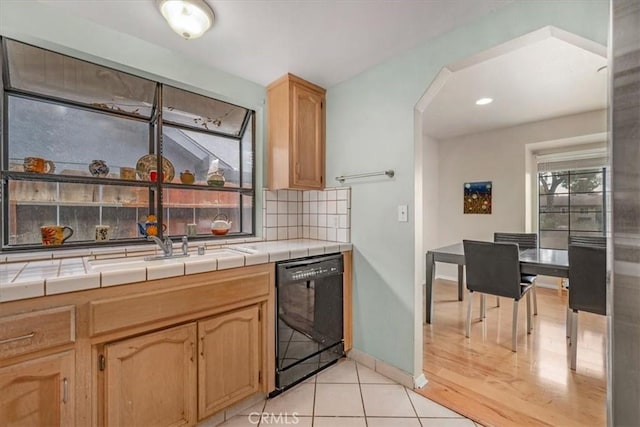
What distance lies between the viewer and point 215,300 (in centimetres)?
146

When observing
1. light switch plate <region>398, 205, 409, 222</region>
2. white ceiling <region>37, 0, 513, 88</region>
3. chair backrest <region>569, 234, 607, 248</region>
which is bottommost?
chair backrest <region>569, 234, 607, 248</region>

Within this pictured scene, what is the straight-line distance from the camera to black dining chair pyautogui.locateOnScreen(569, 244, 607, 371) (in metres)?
1.92

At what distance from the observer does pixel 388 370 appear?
77.2 inches

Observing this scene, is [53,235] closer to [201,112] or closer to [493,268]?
[201,112]

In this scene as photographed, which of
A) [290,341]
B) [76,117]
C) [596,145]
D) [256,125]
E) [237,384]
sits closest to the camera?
[237,384]

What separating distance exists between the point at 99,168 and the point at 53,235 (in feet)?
1.48

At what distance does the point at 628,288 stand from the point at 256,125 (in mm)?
2409

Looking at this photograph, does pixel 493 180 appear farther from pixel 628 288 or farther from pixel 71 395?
pixel 71 395

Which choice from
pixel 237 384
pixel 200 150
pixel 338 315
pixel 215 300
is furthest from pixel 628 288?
pixel 200 150

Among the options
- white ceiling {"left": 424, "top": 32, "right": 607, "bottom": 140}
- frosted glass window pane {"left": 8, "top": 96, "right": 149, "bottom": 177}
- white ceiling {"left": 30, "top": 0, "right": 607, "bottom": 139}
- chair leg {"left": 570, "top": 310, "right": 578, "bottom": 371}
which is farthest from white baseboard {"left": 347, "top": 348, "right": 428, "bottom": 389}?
frosted glass window pane {"left": 8, "top": 96, "right": 149, "bottom": 177}

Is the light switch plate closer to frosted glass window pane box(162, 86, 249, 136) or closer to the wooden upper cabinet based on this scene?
the wooden upper cabinet

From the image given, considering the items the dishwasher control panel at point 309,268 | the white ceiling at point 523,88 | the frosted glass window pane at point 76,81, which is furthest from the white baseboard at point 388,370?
the frosted glass window pane at point 76,81

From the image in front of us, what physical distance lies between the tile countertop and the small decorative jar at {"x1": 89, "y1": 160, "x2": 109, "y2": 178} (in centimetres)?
49

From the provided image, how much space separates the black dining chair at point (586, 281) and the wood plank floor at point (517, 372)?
236 mm
